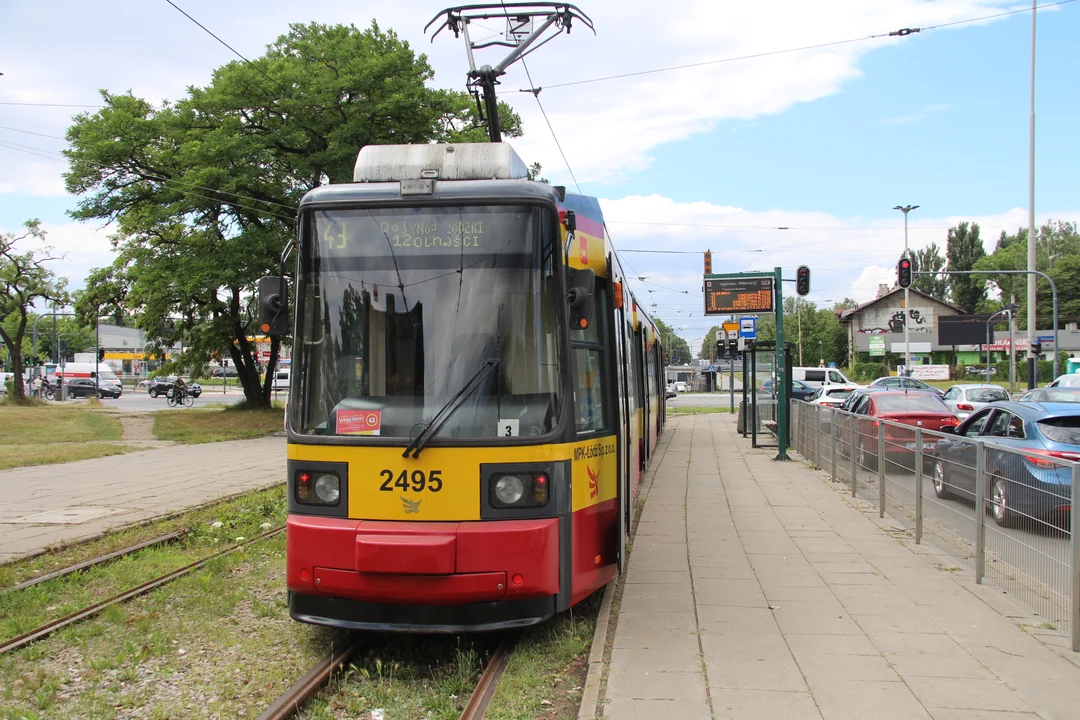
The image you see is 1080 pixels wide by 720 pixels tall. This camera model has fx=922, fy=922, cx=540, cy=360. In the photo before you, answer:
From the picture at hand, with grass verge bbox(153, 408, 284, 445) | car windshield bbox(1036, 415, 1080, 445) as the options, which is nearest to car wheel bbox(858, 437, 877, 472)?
car windshield bbox(1036, 415, 1080, 445)

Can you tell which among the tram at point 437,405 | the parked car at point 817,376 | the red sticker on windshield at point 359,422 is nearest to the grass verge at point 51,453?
the tram at point 437,405

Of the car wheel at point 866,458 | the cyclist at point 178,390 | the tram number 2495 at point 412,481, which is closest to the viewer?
the tram number 2495 at point 412,481

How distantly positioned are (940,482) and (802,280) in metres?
11.9

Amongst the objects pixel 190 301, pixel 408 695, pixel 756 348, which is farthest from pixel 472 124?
pixel 408 695

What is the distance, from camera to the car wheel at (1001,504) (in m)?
6.44

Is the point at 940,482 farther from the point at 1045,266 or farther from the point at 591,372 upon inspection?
the point at 1045,266

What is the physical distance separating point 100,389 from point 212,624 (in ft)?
164

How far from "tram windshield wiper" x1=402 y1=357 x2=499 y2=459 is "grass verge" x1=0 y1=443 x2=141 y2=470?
13701 millimetres

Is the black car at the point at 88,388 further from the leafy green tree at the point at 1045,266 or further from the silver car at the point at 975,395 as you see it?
the leafy green tree at the point at 1045,266

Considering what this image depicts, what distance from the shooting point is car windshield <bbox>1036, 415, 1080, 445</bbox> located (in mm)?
9367

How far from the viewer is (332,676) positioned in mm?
5145

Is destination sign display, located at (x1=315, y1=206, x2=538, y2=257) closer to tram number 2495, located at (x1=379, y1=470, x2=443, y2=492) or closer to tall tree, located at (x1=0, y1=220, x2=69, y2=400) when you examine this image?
tram number 2495, located at (x1=379, y1=470, x2=443, y2=492)

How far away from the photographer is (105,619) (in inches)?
254

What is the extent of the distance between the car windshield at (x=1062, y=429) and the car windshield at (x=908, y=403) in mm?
5560
